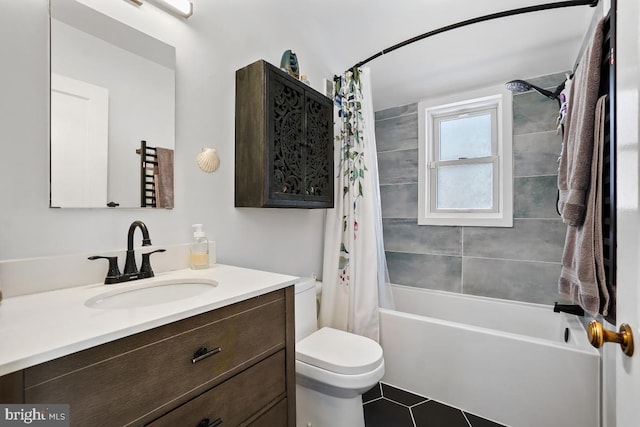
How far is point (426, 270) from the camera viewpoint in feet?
8.84

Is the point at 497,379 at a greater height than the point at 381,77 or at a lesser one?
lesser

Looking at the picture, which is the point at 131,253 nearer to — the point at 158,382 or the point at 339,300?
the point at 158,382

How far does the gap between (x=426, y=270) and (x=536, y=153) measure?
1288mm

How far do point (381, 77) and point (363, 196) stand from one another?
119 cm

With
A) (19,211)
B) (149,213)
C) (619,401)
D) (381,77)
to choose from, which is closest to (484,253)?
(381,77)

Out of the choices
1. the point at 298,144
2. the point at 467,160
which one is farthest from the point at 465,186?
the point at 298,144

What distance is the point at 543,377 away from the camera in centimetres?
153

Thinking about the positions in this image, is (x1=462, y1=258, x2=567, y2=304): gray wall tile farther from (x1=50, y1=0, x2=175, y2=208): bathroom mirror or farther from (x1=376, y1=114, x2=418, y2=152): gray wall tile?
(x1=50, y1=0, x2=175, y2=208): bathroom mirror

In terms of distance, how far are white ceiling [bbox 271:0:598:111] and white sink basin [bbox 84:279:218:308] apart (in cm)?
178

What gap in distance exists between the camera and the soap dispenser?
130 cm

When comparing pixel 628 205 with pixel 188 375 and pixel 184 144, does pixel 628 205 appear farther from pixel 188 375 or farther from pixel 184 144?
pixel 184 144

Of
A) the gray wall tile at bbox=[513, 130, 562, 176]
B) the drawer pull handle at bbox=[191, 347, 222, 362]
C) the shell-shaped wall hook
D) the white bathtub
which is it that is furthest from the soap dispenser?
the gray wall tile at bbox=[513, 130, 562, 176]

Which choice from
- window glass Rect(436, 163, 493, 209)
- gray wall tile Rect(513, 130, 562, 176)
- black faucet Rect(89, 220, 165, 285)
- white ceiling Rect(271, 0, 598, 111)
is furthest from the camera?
window glass Rect(436, 163, 493, 209)

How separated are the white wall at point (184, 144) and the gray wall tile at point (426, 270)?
38.7 inches
